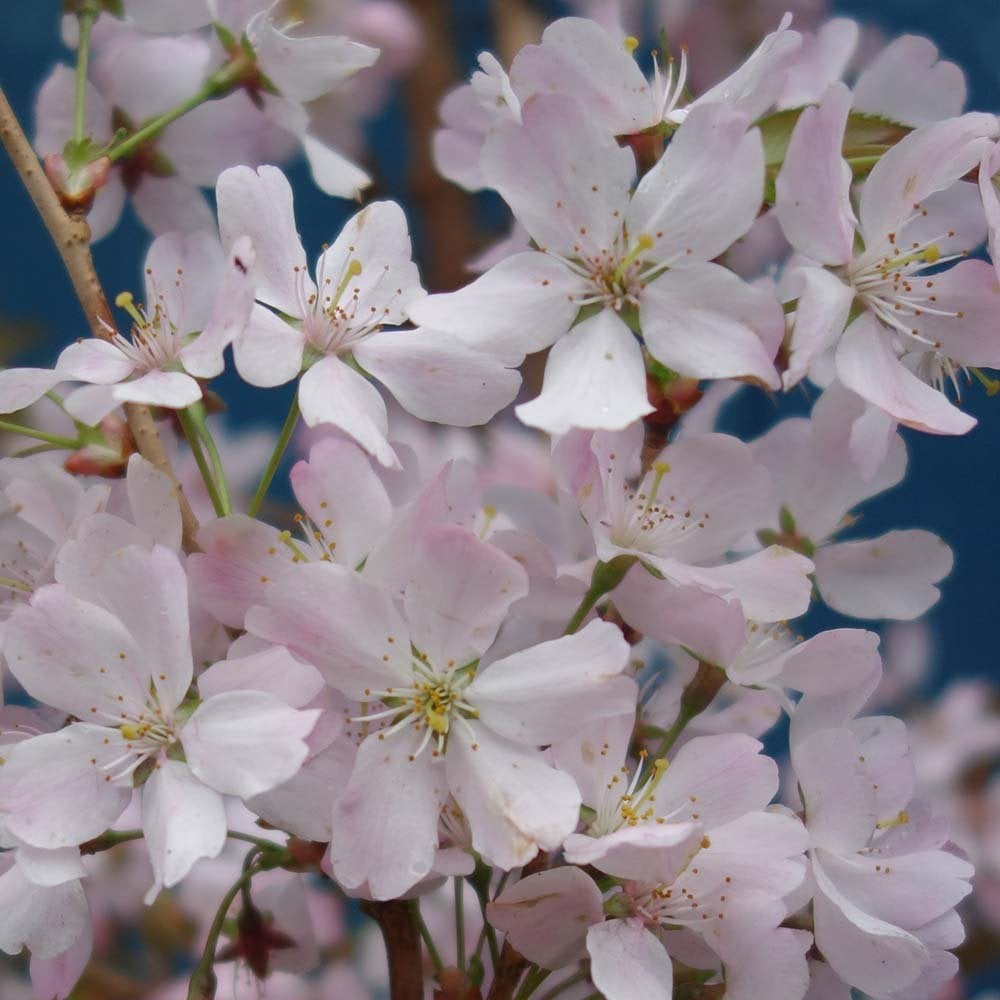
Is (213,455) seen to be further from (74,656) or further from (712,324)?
(712,324)

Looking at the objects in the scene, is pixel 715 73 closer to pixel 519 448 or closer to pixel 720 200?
pixel 519 448

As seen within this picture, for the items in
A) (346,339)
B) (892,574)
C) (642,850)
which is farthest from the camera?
(892,574)

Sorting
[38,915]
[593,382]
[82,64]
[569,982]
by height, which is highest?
[82,64]

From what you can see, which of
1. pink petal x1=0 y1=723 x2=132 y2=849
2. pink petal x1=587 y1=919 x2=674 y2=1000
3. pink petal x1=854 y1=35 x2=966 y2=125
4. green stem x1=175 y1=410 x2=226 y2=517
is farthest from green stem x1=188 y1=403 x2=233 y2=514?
pink petal x1=854 y1=35 x2=966 y2=125

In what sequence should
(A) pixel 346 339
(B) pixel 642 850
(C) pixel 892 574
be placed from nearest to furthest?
(B) pixel 642 850, (A) pixel 346 339, (C) pixel 892 574

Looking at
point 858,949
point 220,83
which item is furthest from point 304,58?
point 858,949

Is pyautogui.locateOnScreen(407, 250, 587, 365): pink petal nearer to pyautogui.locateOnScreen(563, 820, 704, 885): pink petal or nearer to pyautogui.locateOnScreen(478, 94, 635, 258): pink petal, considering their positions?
pyautogui.locateOnScreen(478, 94, 635, 258): pink petal

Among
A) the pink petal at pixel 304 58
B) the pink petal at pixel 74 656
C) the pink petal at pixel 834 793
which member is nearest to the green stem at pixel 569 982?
the pink petal at pixel 834 793
